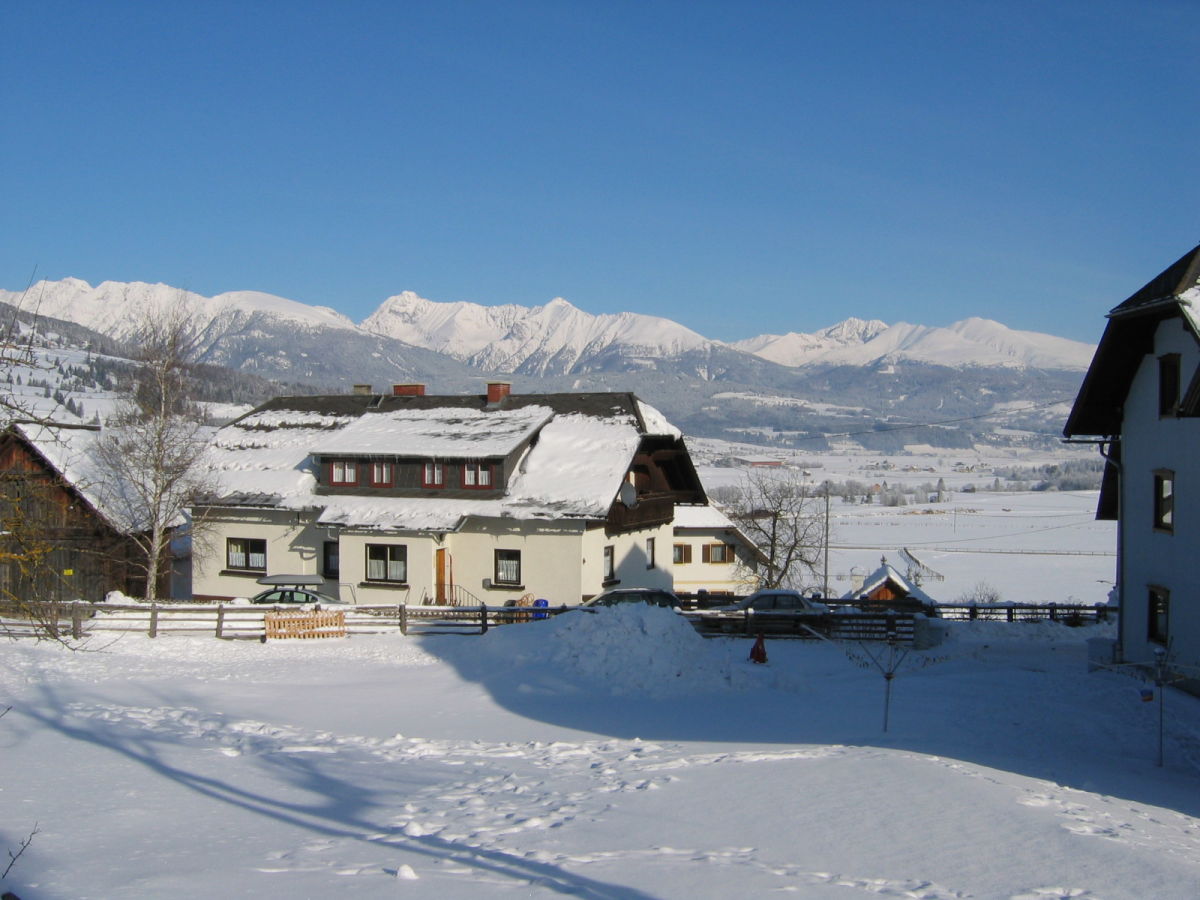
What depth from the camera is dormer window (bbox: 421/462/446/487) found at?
37.0m

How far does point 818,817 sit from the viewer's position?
1105 centimetres

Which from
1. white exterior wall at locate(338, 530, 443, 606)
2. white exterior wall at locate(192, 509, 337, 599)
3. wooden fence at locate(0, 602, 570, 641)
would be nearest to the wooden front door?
white exterior wall at locate(338, 530, 443, 606)

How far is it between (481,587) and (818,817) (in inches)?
995

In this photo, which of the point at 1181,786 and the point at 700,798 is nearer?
the point at 700,798

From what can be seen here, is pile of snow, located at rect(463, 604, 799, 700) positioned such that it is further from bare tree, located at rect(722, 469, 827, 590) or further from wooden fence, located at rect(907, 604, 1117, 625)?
bare tree, located at rect(722, 469, 827, 590)

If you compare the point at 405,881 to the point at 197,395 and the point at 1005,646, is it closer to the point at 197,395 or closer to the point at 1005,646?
the point at 1005,646

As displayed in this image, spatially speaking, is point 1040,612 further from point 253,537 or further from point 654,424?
point 253,537

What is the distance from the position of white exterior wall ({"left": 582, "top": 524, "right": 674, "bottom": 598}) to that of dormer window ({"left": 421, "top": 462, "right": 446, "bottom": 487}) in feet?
20.1

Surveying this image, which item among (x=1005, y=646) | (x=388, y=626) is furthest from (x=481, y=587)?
(x=1005, y=646)

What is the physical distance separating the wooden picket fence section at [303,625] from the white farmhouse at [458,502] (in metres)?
6.68

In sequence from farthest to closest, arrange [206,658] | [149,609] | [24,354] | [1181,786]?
[149,609]
[206,658]
[1181,786]
[24,354]

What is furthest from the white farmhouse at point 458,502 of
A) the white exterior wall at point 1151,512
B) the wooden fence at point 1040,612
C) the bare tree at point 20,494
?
the bare tree at point 20,494

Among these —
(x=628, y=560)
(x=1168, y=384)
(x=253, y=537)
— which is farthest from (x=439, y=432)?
(x=1168, y=384)

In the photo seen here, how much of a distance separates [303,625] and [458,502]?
8.96 meters
